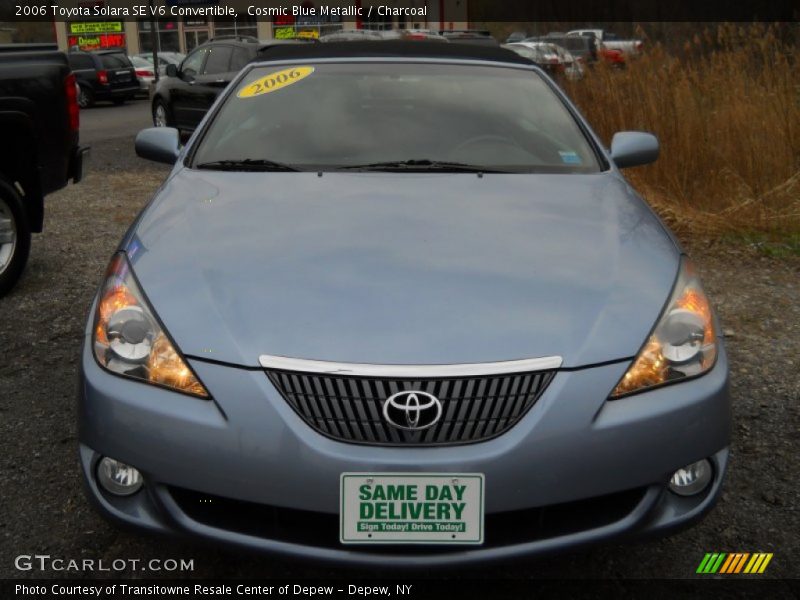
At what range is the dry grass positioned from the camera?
646cm

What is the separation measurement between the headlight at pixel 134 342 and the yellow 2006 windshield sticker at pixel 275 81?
1496 millimetres

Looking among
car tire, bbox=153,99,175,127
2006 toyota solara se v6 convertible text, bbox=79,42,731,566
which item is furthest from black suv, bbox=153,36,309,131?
2006 toyota solara se v6 convertible text, bbox=79,42,731,566

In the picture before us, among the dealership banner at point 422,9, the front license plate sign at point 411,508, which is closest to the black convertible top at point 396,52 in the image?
the front license plate sign at point 411,508

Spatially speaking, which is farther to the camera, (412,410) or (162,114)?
(162,114)

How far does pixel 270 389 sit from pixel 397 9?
4186 centimetres

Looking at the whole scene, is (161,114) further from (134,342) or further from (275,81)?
(134,342)

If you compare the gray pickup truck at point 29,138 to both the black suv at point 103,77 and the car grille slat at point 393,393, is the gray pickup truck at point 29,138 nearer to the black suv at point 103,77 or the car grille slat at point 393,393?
the car grille slat at point 393,393

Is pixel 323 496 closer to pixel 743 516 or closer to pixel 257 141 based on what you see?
pixel 743 516

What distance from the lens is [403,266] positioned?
2480 millimetres

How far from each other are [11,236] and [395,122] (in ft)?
8.78

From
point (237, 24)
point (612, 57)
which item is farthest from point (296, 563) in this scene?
point (237, 24)

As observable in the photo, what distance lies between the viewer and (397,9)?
41.8 metres

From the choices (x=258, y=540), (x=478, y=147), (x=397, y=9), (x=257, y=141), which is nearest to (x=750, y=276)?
(x=478, y=147)

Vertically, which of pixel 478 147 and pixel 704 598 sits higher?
pixel 478 147
